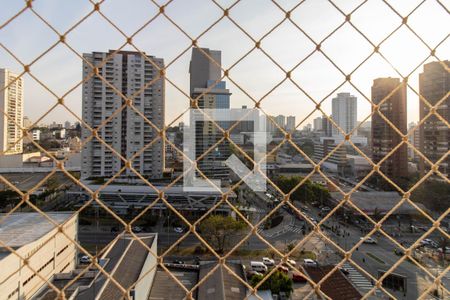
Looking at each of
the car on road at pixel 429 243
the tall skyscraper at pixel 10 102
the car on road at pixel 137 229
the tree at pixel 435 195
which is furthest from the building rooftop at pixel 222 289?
the tree at pixel 435 195

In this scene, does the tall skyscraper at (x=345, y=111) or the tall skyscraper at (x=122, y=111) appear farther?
the tall skyscraper at (x=345, y=111)

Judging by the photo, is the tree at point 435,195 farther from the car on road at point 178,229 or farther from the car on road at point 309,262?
the car on road at point 178,229

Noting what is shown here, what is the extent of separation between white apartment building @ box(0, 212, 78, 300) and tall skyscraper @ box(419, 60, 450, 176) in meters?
6.06

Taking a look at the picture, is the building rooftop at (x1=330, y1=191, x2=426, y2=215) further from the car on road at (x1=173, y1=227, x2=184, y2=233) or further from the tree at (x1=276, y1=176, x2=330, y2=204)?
the car on road at (x1=173, y1=227, x2=184, y2=233)

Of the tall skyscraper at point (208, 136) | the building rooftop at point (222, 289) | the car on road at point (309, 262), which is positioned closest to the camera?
the building rooftop at point (222, 289)

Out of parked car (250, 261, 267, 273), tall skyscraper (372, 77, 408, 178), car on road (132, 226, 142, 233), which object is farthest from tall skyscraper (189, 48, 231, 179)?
tall skyscraper (372, 77, 408, 178)

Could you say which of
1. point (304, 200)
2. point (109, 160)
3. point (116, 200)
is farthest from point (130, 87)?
point (304, 200)

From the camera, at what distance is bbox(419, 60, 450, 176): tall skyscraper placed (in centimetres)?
662

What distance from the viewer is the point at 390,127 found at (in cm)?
846

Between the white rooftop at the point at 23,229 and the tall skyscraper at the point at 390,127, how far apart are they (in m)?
7.09

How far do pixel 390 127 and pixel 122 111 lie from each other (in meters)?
6.88

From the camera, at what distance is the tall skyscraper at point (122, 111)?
A: 8.99 metres

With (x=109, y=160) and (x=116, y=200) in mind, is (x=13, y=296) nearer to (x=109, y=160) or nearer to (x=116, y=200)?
(x=116, y=200)

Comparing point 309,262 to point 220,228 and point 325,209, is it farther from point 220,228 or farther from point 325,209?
point 325,209
